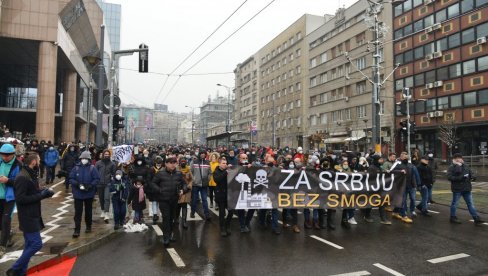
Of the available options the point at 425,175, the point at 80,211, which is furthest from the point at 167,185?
the point at 425,175

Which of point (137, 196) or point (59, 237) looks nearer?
point (59, 237)

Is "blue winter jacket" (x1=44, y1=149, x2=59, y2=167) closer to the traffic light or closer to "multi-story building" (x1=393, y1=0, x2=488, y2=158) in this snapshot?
the traffic light

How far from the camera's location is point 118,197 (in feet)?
28.9

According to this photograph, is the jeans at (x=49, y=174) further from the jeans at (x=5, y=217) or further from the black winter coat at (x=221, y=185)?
the black winter coat at (x=221, y=185)

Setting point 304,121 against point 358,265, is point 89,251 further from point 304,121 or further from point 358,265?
point 304,121

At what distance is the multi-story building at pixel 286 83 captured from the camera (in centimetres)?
6269

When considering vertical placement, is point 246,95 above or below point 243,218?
above

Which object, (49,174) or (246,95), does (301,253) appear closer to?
(49,174)

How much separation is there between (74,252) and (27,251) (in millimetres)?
1637

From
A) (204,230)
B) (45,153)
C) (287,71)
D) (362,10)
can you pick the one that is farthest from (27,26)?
(287,71)

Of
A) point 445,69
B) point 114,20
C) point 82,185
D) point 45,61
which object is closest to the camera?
point 82,185

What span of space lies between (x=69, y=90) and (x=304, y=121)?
3800 centimetres

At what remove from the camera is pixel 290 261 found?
6.61 m

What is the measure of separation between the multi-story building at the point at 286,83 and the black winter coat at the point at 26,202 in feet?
163
